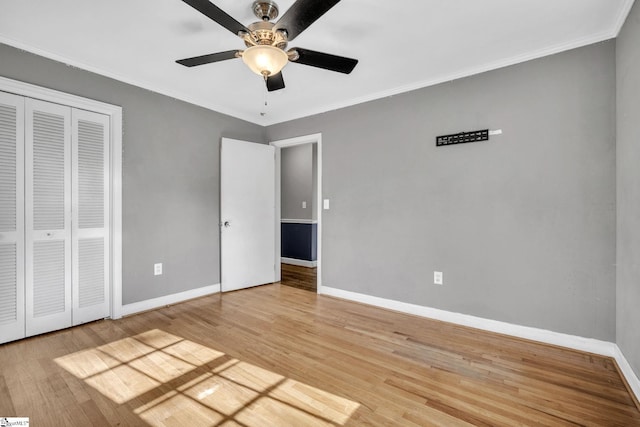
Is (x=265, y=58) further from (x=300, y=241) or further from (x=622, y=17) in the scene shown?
(x=300, y=241)

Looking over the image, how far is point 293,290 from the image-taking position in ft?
12.7

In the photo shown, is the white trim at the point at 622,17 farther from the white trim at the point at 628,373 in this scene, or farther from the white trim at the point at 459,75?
the white trim at the point at 628,373

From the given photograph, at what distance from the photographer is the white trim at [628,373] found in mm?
1661

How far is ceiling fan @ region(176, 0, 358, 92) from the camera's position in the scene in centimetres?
144

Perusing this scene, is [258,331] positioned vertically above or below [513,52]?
below

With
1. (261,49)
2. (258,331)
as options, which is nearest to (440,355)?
(258,331)

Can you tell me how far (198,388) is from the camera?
1753 mm

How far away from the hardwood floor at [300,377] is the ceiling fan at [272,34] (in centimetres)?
201

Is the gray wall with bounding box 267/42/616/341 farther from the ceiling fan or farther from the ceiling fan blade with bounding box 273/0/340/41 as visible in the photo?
the ceiling fan blade with bounding box 273/0/340/41

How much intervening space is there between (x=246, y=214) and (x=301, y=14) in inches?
110

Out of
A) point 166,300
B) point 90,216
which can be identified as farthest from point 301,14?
point 166,300

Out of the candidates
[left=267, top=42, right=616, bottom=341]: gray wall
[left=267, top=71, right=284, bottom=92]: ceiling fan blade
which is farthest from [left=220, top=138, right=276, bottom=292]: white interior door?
[left=267, top=71, right=284, bottom=92]: ceiling fan blade

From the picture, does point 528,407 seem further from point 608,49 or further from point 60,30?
point 60,30

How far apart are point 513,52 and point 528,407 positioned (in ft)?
8.52
